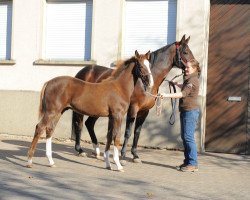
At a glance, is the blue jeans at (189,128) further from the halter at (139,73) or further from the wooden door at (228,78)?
the wooden door at (228,78)

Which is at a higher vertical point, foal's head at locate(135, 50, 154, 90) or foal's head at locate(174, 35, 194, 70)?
foal's head at locate(174, 35, 194, 70)

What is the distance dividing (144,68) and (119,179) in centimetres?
205

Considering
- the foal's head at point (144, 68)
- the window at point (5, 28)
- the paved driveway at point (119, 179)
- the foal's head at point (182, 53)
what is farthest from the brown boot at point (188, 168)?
the window at point (5, 28)

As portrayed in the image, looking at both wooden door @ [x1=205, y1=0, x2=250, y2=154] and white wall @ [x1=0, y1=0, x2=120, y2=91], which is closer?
wooden door @ [x1=205, y1=0, x2=250, y2=154]

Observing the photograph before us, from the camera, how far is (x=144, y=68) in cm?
918

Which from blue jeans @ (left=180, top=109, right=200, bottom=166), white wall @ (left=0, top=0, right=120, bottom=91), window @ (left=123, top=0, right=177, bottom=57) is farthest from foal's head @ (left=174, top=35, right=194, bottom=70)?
white wall @ (left=0, top=0, right=120, bottom=91)

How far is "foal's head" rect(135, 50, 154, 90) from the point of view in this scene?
9195 millimetres

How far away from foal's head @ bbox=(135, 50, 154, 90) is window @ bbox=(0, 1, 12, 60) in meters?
6.92

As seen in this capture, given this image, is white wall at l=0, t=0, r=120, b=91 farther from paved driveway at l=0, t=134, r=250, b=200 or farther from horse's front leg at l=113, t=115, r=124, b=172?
horse's front leg at l=113, t=115, r=124, b=172

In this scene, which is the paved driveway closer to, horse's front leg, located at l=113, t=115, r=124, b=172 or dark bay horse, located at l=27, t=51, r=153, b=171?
horse's front leg, located at l=113, t=115, r=124, b=172

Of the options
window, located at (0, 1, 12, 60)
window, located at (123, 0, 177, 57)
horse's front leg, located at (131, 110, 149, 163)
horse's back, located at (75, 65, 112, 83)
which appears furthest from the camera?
window, located at (0, 1, 12, 60)

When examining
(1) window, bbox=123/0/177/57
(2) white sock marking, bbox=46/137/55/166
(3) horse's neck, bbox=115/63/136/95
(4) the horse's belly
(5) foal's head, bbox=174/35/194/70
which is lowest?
(2) white sock marking, bbox=46/137/55/166

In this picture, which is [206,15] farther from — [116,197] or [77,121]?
[116,197]

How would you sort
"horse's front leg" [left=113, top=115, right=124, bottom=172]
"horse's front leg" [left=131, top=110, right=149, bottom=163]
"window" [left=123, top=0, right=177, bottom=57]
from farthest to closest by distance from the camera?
"window" [left=123, top=0, right=177, bottom=57], "horse's front leg" [left=131, top=110, right=149, bottom=163], "horse's front leg" [left=113, top=115, right=124, bottom=172]
